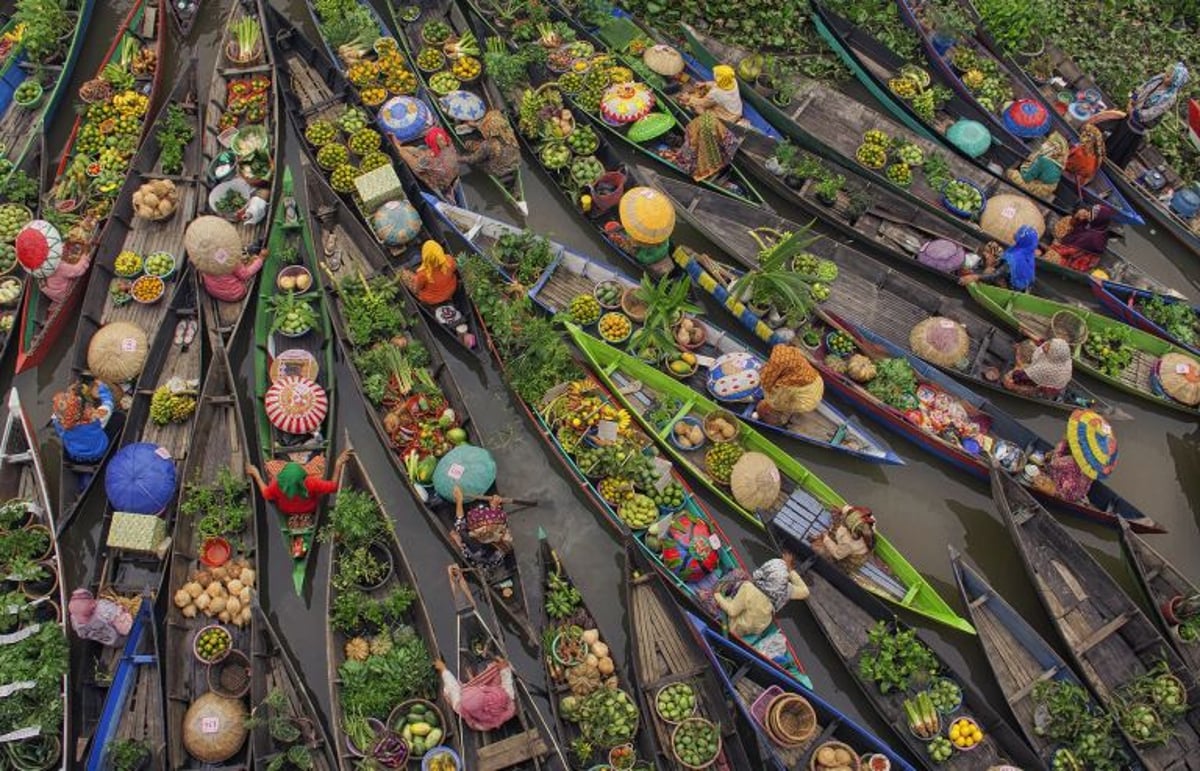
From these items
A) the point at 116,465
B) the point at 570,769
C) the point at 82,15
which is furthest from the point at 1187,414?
the point at 82,15

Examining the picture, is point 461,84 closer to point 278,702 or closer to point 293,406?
point 293,406

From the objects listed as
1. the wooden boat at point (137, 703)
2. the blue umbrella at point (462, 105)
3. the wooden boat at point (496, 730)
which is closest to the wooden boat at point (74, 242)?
the wooden boat at point (137, 703)

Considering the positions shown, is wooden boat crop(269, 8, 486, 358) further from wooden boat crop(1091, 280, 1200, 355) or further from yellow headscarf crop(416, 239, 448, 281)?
wooden boat crop(1091, 280, 1200, 355)

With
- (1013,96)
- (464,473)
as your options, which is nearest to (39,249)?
(464,473)

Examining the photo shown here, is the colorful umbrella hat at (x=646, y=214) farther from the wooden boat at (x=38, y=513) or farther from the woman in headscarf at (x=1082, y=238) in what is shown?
the wooden boat at (x=38, y=513)

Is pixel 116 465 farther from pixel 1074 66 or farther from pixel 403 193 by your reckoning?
pixel 1074 66

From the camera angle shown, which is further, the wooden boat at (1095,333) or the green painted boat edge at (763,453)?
the wooden boat at (1095,333)

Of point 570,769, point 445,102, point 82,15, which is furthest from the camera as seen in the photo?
point 82,15
